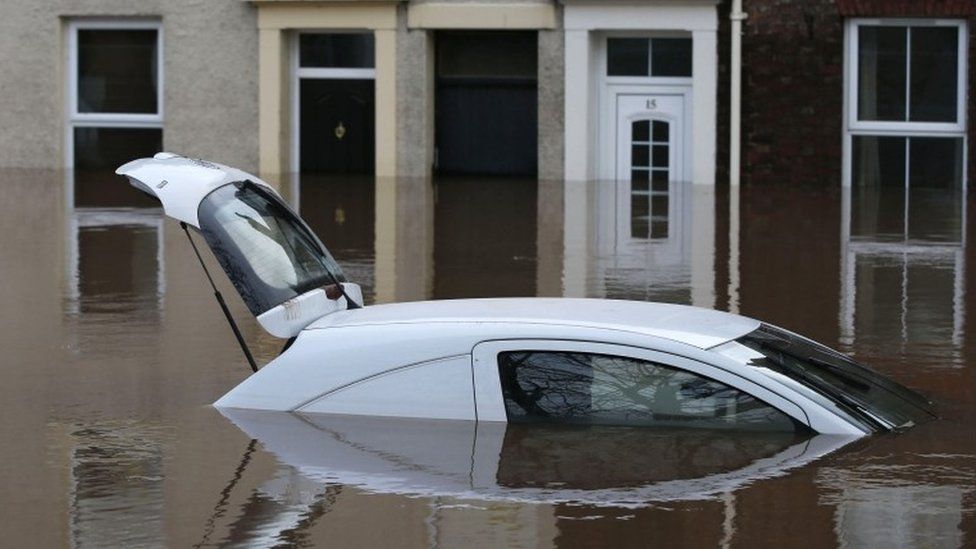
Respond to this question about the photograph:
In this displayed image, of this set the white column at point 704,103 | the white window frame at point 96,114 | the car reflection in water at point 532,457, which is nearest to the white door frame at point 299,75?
the white window frame at point 96,114

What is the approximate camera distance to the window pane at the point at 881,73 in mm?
28969

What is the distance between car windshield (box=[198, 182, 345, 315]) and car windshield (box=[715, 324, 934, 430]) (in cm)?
217

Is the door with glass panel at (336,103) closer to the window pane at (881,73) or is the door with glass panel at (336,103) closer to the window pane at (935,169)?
the window pane at (881,73)

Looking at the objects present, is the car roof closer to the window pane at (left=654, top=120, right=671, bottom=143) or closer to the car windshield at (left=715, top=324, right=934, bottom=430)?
the car windshield at (left=715, top=324, right=934, bottom=430)

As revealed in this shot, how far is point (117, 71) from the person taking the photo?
32.9 metres

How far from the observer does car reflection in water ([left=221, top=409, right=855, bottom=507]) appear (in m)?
8.23

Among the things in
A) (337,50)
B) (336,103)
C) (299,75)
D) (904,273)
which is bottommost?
(904,273)

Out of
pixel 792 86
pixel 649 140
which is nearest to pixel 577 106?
pixel 649 140

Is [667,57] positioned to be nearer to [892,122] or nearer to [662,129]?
[662,129]

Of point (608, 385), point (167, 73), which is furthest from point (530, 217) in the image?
point (608, 385)

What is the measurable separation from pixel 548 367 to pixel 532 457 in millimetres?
416

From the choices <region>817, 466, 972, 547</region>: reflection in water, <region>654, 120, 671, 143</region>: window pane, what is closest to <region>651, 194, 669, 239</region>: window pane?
<region>654, 120, 671, 143</region>: window pane

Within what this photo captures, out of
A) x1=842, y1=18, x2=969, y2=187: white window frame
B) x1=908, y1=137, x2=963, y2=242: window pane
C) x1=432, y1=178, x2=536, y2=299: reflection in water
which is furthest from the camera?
x1=842, y1=18, x2=969, y2=187: white window frame

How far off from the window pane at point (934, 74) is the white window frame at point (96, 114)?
11813 millimetres
